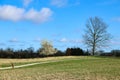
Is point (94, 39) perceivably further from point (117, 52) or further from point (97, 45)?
point (117, 52)

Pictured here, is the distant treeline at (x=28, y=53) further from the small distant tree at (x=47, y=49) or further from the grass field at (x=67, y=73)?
the grass field at (x=67, y=73)

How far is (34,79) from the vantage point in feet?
55.9

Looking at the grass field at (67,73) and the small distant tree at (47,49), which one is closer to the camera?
the grass field at (67,73)

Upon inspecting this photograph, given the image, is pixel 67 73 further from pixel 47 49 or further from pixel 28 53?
pixel 47 49

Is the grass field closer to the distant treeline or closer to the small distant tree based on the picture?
A: the distant treeline

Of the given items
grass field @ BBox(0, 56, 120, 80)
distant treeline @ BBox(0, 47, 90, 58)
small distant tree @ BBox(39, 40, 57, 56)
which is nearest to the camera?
grass field @ BBox(0, 56, 120, 80)

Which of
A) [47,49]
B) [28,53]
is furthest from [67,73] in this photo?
[47,49]

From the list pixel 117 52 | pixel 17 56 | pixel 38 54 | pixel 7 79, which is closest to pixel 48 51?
pixel 38 54

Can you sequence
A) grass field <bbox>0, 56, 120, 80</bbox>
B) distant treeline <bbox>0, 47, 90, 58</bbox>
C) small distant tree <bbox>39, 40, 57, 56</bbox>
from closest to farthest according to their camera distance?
grass field <bbox>0, 56, 120, 80</bbox> < distant treeline <bbox>0, 47, 90, 58</bbox> < small distant tree <bbox>39, 40, 57, 56</bbox>

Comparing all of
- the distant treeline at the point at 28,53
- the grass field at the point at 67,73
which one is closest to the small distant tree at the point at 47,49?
the distant treeline at the point at 28,53

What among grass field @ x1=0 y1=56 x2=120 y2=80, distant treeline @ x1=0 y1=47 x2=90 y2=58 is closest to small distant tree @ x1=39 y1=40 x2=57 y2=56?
distant treeline @ x1=0 y1=47 x2=90 y2=58

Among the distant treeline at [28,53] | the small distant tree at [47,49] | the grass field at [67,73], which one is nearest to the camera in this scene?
the grass field at [67,73]

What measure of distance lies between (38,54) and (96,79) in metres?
61.2

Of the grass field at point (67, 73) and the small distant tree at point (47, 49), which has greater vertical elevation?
the small distant tree at point (47, 49)
